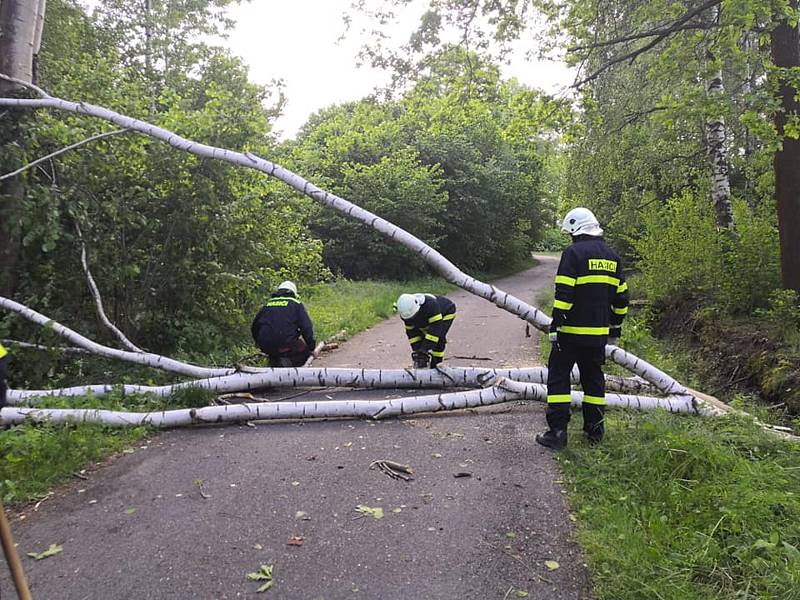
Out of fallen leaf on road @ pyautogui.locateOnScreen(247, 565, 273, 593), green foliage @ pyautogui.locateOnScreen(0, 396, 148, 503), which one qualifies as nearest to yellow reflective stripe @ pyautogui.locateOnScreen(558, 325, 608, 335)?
fallen leaf on road @ pyautogui.locateOnScreen(247, 565, 273, 593)

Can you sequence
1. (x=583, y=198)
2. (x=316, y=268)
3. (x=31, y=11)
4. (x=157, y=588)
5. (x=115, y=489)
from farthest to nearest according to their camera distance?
(x=583, y=198)
(x=316, y=268)
(x=31, y=11)
(x=115, y=489)
(x=157, y=588)

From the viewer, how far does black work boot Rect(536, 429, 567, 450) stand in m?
4.62

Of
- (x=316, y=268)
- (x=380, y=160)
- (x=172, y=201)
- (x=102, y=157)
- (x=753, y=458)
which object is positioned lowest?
(x=753, y=458)

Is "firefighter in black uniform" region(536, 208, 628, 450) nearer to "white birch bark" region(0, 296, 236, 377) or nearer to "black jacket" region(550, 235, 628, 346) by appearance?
"black jacket" region(550, 235, 628, 346)

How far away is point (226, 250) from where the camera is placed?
800cm

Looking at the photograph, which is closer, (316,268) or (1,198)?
(1,198)

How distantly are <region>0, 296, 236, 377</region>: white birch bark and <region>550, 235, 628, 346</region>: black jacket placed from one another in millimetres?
3693

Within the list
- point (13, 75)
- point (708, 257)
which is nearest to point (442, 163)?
point (708, 257)

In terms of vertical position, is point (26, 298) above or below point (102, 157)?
below

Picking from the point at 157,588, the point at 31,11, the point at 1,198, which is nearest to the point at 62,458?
the point at 157,588

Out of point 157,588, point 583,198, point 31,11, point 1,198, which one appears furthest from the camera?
point 583,198

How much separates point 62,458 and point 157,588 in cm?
210

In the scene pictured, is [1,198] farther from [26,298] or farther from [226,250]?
[226,250]

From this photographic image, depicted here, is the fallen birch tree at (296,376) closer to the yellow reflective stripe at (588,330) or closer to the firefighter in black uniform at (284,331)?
the firefighter in black uniform at (284,331)
